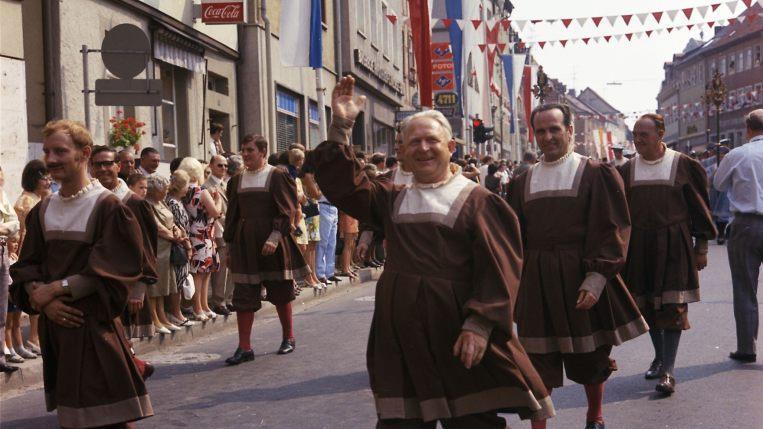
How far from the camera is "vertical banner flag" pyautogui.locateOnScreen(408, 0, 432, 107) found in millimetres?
20594

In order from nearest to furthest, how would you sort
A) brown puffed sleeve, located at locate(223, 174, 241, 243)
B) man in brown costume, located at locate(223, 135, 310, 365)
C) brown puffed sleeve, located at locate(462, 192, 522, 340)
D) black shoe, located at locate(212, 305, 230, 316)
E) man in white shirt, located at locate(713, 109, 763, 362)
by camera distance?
brown puffed sleeve, located at locate(462, 192, 522, 340) → man in white shirt, located at locate(713, 109, 763, 362) → man in brown costume, located at locate(223, 135, 310, 365) → brown puffed sleeve, located at locate(223, 174, 241, 243) → black shoe, located at locate(212, 305, 230, 316)

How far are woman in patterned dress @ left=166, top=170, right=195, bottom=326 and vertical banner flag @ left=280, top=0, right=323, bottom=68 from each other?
6473 mm

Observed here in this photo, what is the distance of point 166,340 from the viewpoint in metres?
10.2

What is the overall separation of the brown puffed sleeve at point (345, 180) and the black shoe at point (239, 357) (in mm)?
4672

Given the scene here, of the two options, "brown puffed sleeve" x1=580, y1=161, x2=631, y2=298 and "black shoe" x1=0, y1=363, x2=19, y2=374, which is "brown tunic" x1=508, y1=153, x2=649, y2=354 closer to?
"brown puffed sleeve" x1=580, y1=161, x2=631, y2=298

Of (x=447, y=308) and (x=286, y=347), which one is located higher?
(x=447, y=308)

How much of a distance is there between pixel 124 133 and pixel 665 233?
839 cm

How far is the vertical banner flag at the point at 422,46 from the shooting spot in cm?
2059

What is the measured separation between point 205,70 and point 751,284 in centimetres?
1233

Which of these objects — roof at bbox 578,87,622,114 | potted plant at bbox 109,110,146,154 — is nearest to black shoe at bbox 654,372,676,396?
potted plant at bbox 109,110,146,154

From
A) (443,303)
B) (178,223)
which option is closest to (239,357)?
(178,223)

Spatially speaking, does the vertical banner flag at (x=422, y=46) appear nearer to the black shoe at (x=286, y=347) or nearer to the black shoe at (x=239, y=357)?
the black shoe at (x=286, y=347)

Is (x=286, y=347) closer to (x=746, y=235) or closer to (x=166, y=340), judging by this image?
(x=166, y=340)

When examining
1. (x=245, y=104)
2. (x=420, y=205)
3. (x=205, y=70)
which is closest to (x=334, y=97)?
(x=420, y=205)
